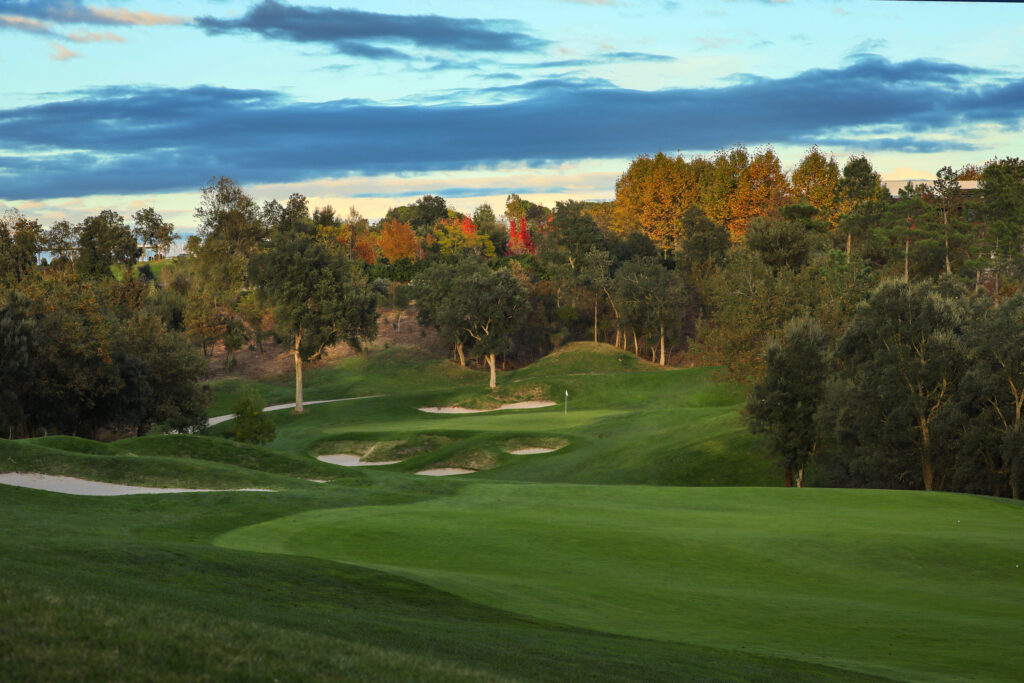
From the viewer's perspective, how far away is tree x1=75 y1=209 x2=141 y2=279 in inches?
4759

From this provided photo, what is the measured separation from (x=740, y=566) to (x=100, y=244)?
11950cm

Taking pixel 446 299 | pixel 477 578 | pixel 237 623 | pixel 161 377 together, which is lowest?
pixel 477 578

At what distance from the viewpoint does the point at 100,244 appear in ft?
404

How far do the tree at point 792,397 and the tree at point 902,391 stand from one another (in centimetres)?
184

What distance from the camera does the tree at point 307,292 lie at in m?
76.0

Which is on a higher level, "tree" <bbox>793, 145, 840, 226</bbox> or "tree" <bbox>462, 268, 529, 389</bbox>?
"tree" <bbox>793, 145, 840, 226</bbox>

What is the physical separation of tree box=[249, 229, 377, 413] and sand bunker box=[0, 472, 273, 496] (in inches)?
1833

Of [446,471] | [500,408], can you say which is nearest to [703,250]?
[500,408]

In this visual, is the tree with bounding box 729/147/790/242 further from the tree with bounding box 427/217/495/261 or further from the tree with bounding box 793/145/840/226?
the tree with bounding box 427/217/495/261

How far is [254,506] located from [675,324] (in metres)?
84.6

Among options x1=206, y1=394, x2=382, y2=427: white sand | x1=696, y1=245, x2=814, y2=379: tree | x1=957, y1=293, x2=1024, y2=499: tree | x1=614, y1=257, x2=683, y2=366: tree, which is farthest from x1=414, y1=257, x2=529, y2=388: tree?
x1=957, y1=293, x2=1024, y2=499: tree

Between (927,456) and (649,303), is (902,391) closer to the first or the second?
(927,456)

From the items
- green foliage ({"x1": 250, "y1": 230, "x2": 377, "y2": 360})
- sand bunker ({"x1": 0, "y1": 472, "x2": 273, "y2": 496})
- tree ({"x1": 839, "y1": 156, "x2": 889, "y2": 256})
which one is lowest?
sand bunker ({"x1": 0, "y1": 472, "x2": 273, "y2": 496})

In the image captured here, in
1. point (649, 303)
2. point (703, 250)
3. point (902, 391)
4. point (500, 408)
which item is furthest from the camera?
point (703, 250)
